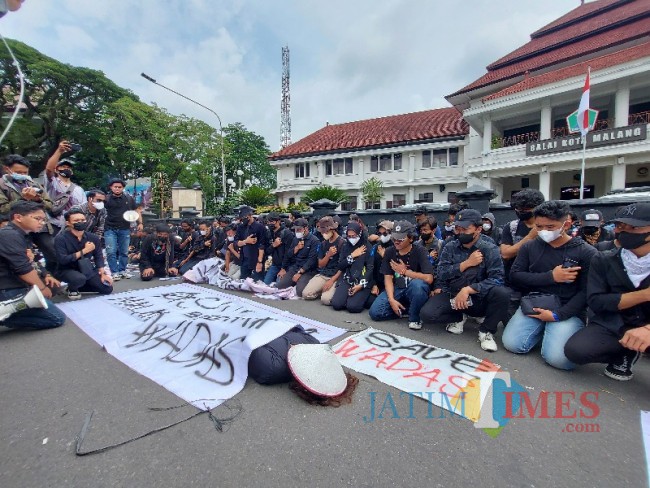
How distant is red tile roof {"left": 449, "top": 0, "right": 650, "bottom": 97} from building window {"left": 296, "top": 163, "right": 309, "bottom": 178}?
12.0 meters

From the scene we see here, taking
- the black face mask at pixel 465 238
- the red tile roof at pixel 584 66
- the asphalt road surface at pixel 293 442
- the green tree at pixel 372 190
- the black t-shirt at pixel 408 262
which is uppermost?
the red tile roof at pixel 584 66

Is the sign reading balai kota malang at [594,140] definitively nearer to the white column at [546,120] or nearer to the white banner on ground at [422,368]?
the white column at [546,120]

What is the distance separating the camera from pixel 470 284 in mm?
3773

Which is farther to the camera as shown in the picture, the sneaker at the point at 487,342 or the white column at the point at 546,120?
the white column at the point at 546,120

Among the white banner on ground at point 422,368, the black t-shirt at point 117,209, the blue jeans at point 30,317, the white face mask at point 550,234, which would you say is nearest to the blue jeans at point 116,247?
the black t-shirt at point 117,209

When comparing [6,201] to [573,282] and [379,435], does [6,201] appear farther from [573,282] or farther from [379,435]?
[573,282]

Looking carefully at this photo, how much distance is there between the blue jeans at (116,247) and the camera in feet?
24.1

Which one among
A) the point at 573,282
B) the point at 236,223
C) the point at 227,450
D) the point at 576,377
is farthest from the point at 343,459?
the point at 236,223

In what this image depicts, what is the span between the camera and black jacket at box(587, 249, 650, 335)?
270 cm

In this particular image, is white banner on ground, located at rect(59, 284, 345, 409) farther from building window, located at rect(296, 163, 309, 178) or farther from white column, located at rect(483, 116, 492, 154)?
building window, located at rect(296, 163, 309, 178)

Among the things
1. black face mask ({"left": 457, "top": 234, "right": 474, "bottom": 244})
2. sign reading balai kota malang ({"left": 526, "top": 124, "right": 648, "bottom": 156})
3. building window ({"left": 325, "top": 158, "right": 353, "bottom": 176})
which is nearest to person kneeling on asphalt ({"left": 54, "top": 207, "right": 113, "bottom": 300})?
black face mask ({"left": 457, "top": 234, "right": 474, "bottom": 244})

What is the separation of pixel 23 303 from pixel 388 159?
2178cm

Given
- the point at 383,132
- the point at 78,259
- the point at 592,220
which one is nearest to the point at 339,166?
the point at 383,132

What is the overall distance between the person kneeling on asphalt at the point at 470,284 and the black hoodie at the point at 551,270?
22 cm
